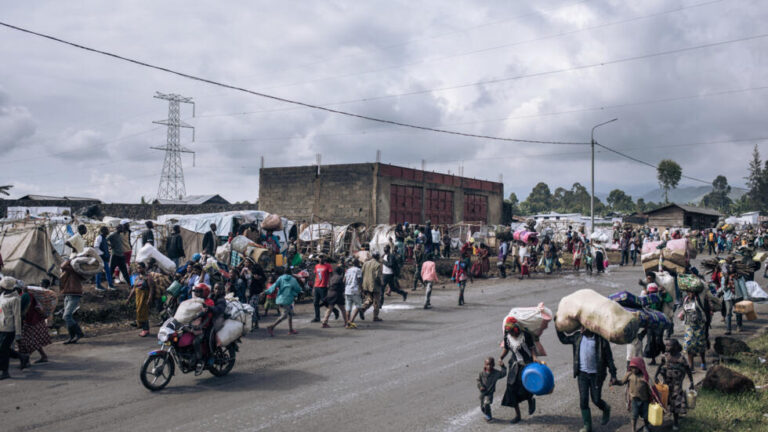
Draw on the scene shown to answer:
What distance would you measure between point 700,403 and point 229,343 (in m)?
7.02

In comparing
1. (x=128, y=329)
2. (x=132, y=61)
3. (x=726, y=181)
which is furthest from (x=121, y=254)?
(x=726, y=181)

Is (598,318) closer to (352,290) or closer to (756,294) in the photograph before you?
(352,290)

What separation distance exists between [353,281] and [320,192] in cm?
2147

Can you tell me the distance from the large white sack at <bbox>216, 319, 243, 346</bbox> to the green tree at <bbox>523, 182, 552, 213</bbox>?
329ft

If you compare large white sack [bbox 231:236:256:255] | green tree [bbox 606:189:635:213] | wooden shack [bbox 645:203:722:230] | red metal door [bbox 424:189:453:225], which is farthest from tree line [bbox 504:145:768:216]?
large white sack [bbox 231:236:256:255]

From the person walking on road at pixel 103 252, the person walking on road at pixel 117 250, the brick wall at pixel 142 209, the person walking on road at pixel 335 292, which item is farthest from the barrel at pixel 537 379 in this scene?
the brick wall at pixel 142 209

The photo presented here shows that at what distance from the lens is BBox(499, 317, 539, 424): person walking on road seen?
674 centimetres

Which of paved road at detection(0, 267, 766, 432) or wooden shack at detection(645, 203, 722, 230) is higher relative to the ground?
wooden shack at detection(645, 203, 722, 230)

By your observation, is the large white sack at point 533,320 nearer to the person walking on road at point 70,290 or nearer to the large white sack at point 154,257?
the person walking on road at point 70,290

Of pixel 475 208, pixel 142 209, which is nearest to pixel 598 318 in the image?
pixel 475 208

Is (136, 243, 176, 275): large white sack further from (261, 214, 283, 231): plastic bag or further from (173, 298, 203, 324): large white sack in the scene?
(261, 214, 283, 231): plastic bag

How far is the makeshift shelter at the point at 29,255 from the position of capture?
14996 mm

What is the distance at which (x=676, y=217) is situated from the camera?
54562mm

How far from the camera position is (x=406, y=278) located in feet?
77.6
